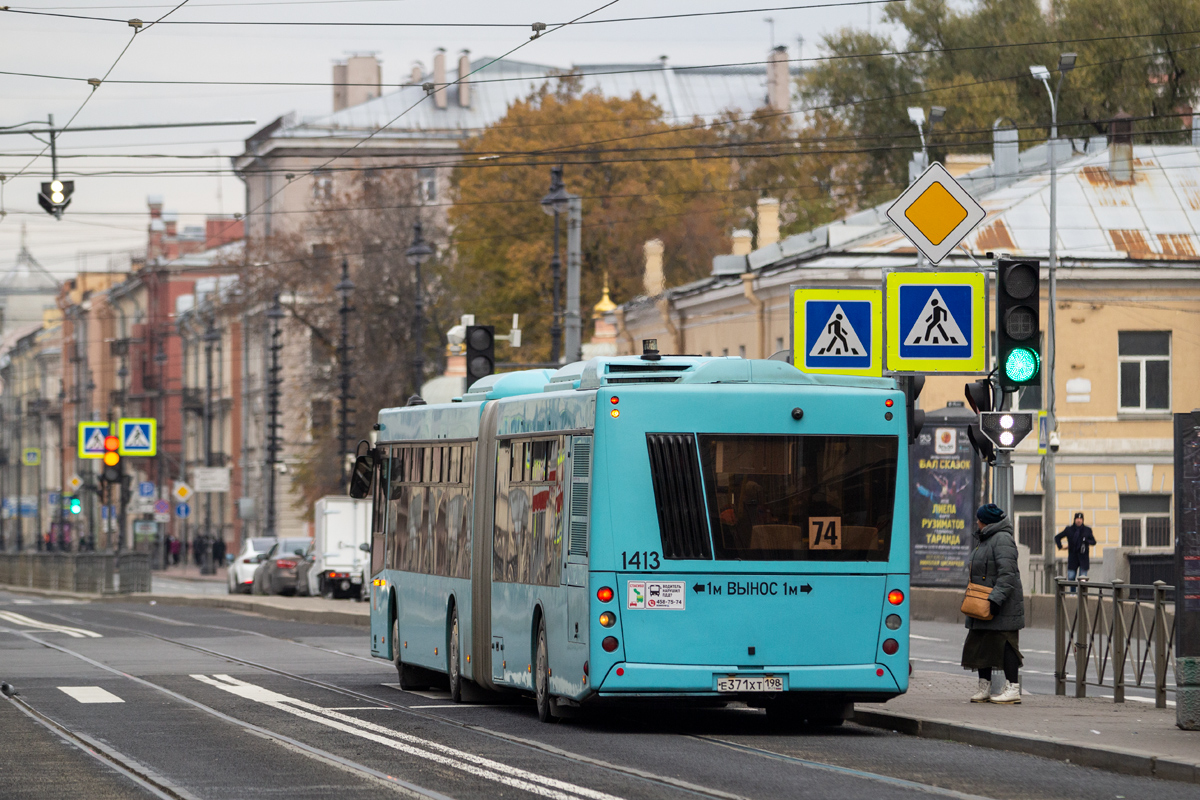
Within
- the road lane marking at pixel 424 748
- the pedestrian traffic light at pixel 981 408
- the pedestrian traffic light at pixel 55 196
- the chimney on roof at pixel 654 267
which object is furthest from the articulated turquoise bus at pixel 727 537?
the chimney on roof at pixel 654 267

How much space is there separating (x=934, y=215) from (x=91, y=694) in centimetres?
866

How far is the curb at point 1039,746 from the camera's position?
12820mm

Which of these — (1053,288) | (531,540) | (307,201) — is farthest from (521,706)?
(307,201)

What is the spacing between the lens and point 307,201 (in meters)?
88.8

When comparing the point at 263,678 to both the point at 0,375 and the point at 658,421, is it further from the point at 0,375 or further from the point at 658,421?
the point at 0,375

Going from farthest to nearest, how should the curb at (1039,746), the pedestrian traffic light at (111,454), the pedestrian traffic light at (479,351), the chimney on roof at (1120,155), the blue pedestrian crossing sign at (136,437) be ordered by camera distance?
1. the blue pedestrian crossing sign at (136,437)
2. the pedestrian traffic light at (111,454)
3. the chimney on roof at (1120,155)
4. the pedestrian traffic light at (479,351)
5. the curb at (1039,746)

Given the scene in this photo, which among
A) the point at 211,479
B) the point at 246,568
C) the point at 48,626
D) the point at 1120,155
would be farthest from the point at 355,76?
the point at 48,626

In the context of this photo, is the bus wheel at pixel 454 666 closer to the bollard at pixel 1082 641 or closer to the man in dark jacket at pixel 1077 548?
the bollard at pixel 1082 641

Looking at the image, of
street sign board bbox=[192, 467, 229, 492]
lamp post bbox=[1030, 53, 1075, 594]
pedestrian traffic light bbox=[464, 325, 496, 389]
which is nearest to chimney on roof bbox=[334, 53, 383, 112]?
street sign board bbox=[192, 467, 229, 492]

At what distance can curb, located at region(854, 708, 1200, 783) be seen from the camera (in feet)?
42.1

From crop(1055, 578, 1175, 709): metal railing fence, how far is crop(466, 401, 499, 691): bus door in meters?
4.74

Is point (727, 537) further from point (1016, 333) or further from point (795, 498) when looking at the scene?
point (1016, 333)

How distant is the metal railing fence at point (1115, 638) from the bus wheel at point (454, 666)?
5.21 metres

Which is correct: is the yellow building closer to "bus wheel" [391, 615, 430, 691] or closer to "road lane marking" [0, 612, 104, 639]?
"road lane marking" [0, 612, 104, 639]
